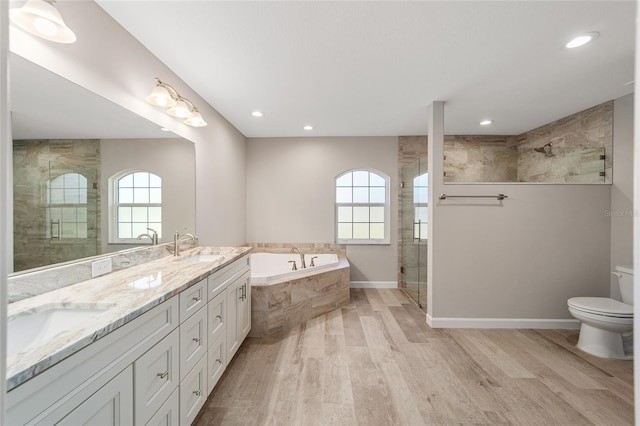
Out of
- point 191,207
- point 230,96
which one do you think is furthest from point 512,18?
point 191,207

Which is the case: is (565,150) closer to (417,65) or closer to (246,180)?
(417,65)

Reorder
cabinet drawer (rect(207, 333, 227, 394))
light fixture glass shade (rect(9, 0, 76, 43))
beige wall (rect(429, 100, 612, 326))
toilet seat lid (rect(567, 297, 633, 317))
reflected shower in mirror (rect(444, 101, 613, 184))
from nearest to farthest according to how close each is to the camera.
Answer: light fixture glass shade (rect(9, 0, 76, 43)) < cabinet drawer (rect(207, 333, 227, 394)) < toilet seat lid (rect(567, 297, 633, 317)) < beige wall (rect(429, 100, 612, 326)) < reflected shower in mirror (rect(444, 101, 613, 184))

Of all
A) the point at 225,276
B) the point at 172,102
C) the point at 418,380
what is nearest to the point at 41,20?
the point at 172,102

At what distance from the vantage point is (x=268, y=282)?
270cm

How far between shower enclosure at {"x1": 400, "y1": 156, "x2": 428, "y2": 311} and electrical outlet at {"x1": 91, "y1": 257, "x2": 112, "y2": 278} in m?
2.97

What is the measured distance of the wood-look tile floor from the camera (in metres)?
1.61

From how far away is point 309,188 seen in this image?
4.29 meters

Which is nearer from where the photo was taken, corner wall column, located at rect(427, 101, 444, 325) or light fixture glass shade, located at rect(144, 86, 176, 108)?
light fixture glass shade, located at rect(144, 86, 176, 108)

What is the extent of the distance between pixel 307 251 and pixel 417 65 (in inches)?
117

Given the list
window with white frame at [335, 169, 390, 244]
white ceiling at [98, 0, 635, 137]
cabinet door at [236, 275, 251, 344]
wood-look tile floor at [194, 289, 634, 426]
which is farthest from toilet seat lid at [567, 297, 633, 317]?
cabinet door at [236, 275, 251, 344]

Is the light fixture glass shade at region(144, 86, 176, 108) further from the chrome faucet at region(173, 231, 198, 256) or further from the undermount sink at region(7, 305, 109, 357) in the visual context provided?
the undermount sink at region(7, 305, 109, 357)

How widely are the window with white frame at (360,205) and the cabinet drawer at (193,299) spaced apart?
9.60 feet

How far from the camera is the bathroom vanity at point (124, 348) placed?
692 millimetres

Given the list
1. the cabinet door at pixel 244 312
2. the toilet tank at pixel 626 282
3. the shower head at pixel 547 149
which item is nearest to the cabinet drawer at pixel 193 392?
the cabinet door at pixel 244 312
